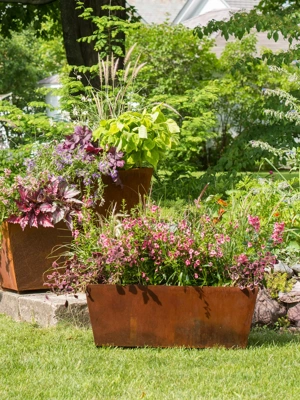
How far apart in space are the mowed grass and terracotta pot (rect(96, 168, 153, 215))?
52.3 inches

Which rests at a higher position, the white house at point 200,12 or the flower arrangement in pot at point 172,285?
the flower arrangement in pot at point 172,285

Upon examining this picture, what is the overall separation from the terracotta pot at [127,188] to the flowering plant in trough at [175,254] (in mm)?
1093

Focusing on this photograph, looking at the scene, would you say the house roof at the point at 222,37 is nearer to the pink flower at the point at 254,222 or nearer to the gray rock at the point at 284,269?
the gray rock at the point at 284,269

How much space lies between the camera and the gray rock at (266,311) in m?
5.73

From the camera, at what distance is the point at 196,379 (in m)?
4.26

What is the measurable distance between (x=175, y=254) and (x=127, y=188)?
1.64 meters

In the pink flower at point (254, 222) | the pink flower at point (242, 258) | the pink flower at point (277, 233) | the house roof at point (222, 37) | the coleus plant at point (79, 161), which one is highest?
the coleus plant at point (79, 161)

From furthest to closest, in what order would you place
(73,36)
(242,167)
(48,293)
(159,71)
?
(159,71) → (73,36) → (242,167) → (48,293)

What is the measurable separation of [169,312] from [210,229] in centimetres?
62

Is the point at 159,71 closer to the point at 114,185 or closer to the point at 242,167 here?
the point at 242,167

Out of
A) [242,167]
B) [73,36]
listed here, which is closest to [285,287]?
[242,167]

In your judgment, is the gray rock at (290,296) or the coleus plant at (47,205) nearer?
the coleus plant at (47,205)

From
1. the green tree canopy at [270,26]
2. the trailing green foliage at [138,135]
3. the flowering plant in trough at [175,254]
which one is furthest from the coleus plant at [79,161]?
the green tree canopy at [270,26]

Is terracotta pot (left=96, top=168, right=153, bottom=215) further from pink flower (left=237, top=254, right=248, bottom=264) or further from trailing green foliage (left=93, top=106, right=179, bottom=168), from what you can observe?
pink flower (left=237, top=254, right=248, bottom=264)
